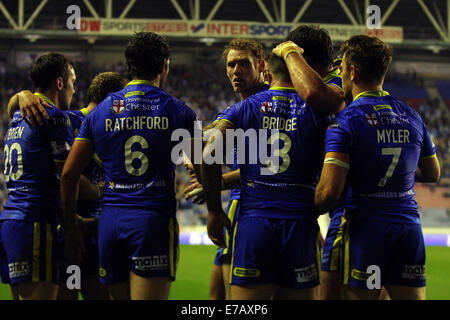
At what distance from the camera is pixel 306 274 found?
3.25 metres

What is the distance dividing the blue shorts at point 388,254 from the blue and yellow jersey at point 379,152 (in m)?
0.07

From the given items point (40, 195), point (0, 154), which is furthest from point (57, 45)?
point (40, 195)

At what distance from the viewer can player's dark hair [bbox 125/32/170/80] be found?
3578 millimetres

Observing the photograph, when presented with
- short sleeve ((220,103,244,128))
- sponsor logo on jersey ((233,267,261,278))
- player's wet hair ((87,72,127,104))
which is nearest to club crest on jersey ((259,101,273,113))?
short sleeve ((220,103,244,128))

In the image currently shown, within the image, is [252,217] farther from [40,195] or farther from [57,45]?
[57,45]

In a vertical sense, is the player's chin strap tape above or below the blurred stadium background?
below

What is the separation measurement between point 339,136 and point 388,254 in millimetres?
767

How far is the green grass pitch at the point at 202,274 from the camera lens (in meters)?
7.34

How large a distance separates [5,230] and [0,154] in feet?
61.7

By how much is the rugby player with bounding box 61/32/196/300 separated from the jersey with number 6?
32cm

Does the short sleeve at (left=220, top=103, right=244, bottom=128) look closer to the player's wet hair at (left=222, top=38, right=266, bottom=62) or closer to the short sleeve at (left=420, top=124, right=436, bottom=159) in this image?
the short sleeve at (left=420, top=124, right=436, bottom=159)

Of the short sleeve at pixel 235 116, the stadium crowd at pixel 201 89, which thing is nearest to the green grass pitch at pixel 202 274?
the short sleeve at pixel 235 116

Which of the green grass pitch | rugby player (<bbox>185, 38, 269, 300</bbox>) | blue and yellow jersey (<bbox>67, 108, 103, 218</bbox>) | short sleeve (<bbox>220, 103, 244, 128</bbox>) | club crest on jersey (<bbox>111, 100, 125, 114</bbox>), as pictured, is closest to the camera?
short sleeve (<bbox>220, 103, 244, 128</bbox>)

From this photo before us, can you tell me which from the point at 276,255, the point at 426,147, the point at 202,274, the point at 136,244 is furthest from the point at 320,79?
the point at 202,274
